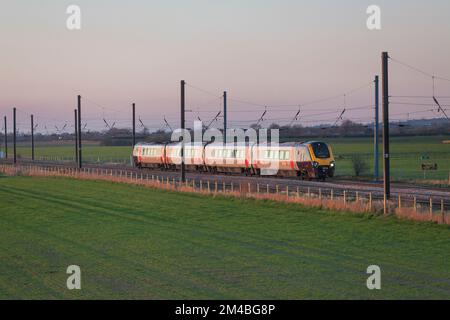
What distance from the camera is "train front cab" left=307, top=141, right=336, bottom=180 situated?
50344 mm

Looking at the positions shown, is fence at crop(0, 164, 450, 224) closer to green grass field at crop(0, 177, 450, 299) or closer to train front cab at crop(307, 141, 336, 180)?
green grass field at crop(0, 177, 450, 299)

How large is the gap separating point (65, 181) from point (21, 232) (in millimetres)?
31819

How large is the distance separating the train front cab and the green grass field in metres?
14.7

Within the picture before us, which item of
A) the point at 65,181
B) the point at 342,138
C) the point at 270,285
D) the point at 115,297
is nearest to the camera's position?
the point at 115,297

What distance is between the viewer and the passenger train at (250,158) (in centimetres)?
5072

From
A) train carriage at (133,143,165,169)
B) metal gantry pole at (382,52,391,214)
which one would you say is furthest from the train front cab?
train carriage at (133,143,165,169)

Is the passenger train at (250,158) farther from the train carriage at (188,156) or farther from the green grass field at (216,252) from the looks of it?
the green grass field at (216,252)

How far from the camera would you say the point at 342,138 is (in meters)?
157

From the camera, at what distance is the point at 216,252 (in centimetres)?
2139

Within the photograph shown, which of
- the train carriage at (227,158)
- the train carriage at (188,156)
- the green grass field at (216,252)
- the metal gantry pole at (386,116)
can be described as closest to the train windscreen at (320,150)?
the train carriage at (227,158)

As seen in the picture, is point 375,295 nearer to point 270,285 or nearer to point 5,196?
point 270,285

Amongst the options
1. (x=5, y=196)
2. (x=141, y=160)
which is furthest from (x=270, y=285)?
(x=141, y=160)

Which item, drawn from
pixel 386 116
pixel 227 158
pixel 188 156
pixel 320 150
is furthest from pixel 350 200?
pixel 188 156
